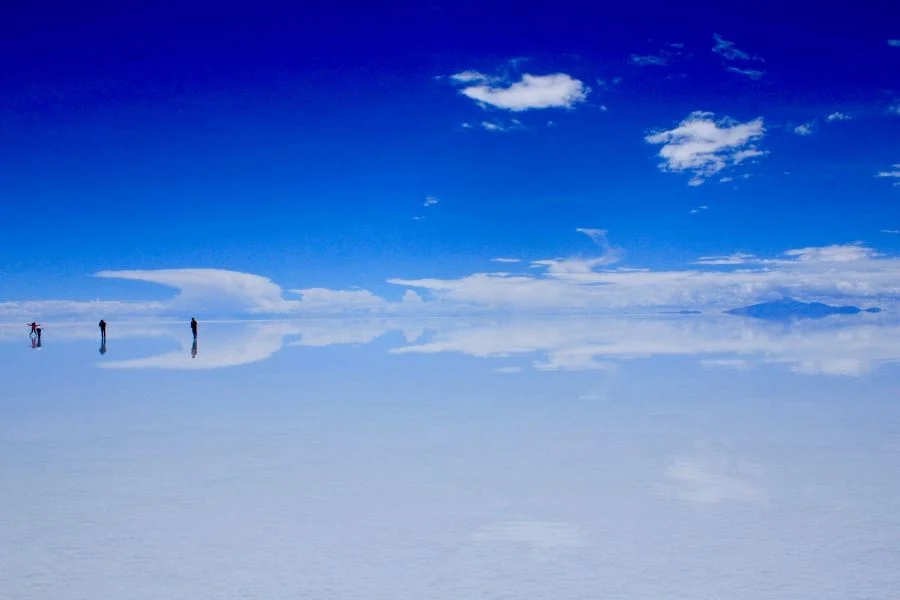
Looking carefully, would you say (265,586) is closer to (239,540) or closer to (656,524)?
(239,540)

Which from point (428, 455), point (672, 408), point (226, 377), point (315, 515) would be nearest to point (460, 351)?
point (226, 377)

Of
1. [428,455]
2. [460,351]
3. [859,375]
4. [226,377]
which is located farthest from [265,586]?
[460,351]

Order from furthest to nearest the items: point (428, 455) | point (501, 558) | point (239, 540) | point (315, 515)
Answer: point (428, 455), point (315, 515), point (239, 540), point (501, 558)

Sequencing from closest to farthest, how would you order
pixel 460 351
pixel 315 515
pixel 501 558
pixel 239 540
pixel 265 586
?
pixel 265 586 < pixel 501 558 < pixel 239 540 < pixel 315 515 < pixel 460 351

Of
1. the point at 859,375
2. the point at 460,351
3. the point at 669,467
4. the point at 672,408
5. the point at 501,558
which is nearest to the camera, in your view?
the point at 501,558

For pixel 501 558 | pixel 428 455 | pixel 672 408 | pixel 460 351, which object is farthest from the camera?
pixel 460 351

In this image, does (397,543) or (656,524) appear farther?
(656,524)

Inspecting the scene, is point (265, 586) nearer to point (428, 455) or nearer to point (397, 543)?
point (397, 543)
